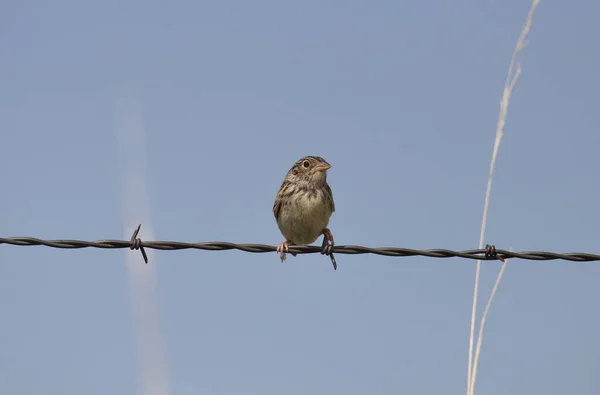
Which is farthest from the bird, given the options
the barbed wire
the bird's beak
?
the barbed wire

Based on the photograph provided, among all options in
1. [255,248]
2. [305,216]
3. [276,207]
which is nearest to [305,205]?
[305,216]

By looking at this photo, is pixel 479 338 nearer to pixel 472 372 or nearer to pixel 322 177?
pixel 472 372

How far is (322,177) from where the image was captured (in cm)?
1158

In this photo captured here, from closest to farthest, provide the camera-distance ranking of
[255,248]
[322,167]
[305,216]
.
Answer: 1. [255,248]
2. [305,216]
3. [322,167]

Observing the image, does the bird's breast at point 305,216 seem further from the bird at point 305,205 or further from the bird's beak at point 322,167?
the bird's beak at point 322,167

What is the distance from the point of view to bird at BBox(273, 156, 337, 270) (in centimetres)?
1107

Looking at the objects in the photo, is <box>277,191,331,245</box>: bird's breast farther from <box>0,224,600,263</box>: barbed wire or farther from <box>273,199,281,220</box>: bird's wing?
<box>0,224,600,263</box>: barbed wire

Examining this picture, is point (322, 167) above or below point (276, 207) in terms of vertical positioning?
above

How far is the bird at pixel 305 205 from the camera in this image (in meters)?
11.1

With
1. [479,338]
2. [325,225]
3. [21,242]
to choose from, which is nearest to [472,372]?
[479,338]

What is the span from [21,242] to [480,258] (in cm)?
353

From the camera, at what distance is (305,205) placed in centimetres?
1109

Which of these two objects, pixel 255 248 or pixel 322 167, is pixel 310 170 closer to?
pixel 322 167

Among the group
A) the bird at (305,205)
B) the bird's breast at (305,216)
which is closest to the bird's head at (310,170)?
the bird at (305,205)
